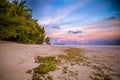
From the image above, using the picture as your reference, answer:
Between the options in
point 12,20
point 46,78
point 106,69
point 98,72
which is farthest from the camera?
point 12,20

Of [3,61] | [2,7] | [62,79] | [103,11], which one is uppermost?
[2,7]

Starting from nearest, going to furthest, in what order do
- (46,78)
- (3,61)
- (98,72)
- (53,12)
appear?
(46,78), (98,72), (3,61), (53,12)

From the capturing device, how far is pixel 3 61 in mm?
2918

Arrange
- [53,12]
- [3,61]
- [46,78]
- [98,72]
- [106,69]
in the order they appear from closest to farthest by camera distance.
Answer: [46,78], [98,72], [106,69], [3,61], [53,12]

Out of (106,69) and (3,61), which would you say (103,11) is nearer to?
(106,69)

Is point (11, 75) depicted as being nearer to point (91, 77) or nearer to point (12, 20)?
point (91, 77)

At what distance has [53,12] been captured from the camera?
346 cm

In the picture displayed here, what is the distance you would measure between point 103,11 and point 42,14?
1.73 meters

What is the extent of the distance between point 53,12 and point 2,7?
2.61 m

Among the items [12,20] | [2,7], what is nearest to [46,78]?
[12,20]

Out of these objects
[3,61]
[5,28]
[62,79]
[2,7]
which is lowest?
[62,79]

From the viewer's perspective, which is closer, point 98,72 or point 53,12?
point 98,72

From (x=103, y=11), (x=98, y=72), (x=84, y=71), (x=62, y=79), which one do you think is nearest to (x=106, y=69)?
(x=98, y=72)

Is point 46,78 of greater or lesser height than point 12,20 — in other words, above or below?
below
